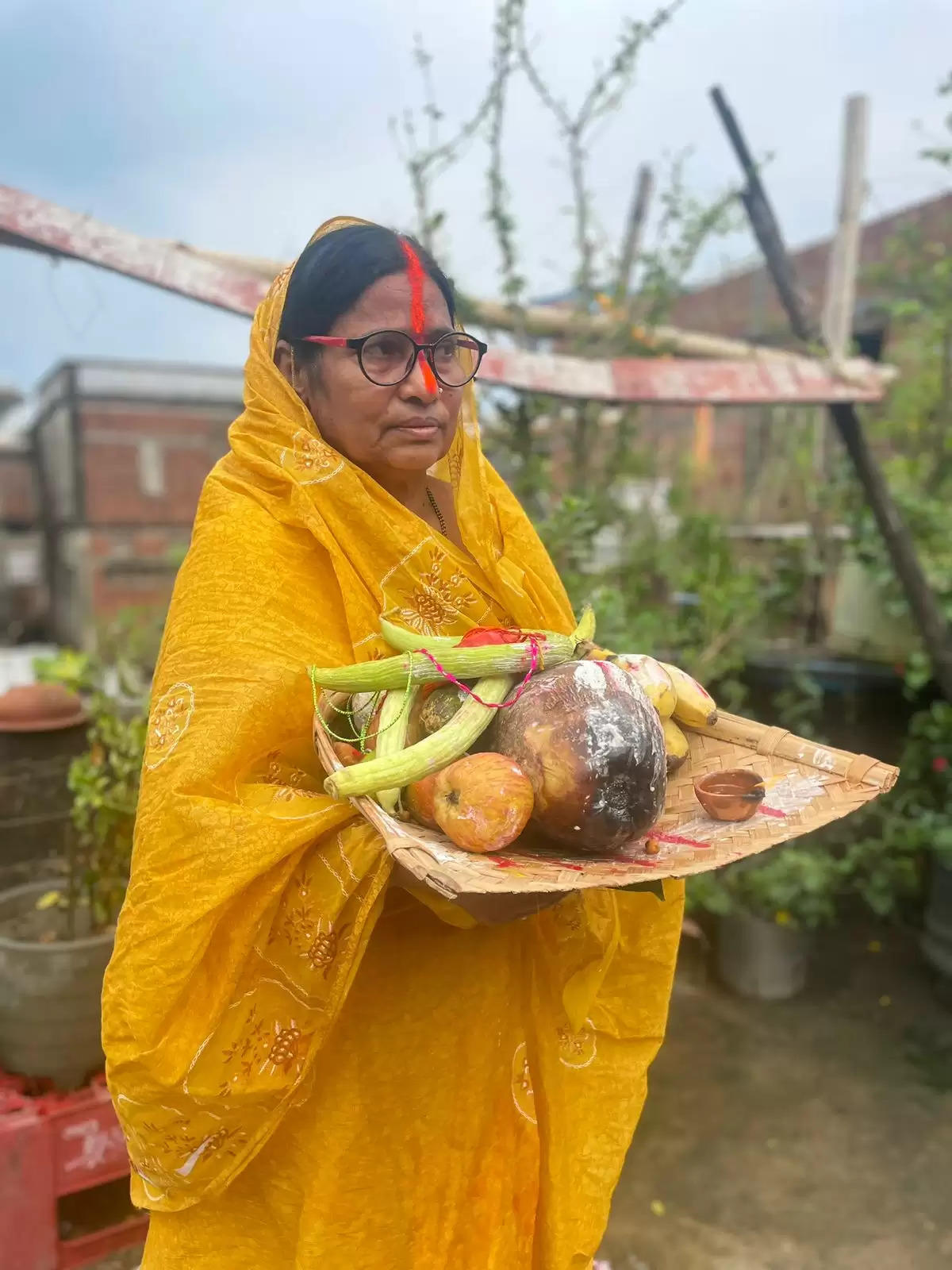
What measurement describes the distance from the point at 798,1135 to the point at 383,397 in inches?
125

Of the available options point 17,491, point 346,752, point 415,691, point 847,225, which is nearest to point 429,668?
point 415,691

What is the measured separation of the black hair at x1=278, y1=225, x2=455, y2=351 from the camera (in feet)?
4.60

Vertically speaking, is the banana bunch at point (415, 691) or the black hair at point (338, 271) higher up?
the black hair at point (338, 271)

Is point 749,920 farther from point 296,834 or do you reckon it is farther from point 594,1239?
point 296,834

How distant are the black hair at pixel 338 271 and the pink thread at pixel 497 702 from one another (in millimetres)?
597

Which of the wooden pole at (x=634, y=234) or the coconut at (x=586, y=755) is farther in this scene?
the wooden pole at (x=634, y=234)

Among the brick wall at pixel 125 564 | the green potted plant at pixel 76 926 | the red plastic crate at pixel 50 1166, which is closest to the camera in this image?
the red plastic crate at pixel 50 1166

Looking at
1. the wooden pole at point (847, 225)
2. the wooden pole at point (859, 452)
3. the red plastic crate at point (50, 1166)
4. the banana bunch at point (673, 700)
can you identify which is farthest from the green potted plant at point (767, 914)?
the banana bunch at point (673, 700)

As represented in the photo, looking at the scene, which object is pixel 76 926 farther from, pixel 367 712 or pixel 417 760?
pixel 417 760

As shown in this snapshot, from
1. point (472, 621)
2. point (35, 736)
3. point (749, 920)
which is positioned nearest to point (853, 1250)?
point (749, 920)

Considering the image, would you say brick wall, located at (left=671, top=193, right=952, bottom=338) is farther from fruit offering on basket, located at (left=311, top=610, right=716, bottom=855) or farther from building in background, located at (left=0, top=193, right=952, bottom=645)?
fruit offering on basket, located at (left=311, top=610, right=716, bottom=855)

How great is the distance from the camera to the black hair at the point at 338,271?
4.60 ft

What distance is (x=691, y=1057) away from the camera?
3.69m

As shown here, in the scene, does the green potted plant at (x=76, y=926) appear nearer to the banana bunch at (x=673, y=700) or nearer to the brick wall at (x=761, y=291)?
the banana bunch at (x=673, y=700)
